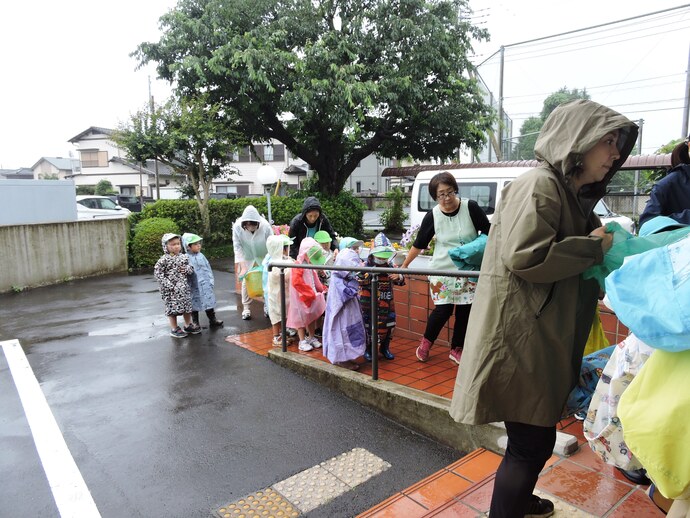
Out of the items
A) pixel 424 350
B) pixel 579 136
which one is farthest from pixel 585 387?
pixel 424 350

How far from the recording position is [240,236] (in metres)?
6.22

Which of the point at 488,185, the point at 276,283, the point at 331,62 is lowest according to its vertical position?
the point at 276,283

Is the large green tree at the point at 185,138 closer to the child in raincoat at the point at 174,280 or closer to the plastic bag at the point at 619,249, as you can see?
the child in raincoat at the point at 174,280

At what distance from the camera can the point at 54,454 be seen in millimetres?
3256

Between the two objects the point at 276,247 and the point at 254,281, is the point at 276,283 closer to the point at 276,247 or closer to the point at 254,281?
the point at 276,247

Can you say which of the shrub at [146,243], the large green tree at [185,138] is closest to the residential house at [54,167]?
the large green tree at [185,138]

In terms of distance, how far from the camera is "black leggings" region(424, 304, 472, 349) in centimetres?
398

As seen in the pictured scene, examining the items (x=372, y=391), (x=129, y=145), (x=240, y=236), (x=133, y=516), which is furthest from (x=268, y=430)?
(x=129, y=145)

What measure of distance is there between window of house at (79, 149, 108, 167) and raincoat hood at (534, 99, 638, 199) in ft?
147

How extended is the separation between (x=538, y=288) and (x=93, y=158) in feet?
150

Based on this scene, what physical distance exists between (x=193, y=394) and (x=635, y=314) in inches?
146

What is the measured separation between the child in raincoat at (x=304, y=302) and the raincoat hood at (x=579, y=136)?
3.37 metres

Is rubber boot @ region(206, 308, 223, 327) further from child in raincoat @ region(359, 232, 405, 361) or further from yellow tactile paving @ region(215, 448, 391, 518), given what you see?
yellow tactile paving @ region(215, 448, 391, 518)

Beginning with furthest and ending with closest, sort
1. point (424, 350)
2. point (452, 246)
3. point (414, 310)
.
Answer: point (414, 310)
point (424, 350)
point (452, 246)
